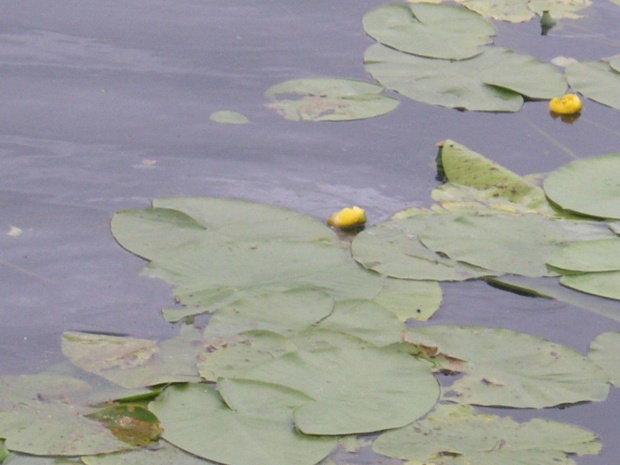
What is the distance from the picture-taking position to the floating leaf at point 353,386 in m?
1.50

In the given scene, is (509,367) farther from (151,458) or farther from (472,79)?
(472,79)

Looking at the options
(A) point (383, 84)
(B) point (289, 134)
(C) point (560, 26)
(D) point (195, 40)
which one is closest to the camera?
(B) point (289, 134)

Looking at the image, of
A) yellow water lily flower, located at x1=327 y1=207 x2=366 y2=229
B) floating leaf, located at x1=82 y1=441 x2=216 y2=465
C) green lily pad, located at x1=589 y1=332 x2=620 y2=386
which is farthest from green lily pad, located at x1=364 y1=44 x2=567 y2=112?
floating leaf, located at x1=82 y1=441 x2=216 y2=465

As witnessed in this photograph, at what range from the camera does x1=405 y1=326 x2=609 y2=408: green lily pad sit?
1605 mm

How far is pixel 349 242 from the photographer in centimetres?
205

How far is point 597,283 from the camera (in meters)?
1.92

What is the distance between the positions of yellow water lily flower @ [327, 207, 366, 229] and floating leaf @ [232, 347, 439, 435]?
1.59 ft

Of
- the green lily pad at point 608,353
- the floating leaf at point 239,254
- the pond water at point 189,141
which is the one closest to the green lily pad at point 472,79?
the pond water at point 189,141

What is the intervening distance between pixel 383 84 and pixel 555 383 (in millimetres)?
1305

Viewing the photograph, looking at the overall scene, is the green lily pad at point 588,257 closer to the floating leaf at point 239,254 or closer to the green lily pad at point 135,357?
the floating leaf at point 239,254

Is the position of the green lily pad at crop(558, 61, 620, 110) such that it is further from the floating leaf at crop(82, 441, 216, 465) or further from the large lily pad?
the floating leaf at crop(82, 441, 216, 465)

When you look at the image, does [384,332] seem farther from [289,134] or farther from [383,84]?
[383,84]

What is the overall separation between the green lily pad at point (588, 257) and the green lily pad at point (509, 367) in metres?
0.24

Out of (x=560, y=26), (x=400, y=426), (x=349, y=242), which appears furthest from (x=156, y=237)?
(x=560, y=26)
